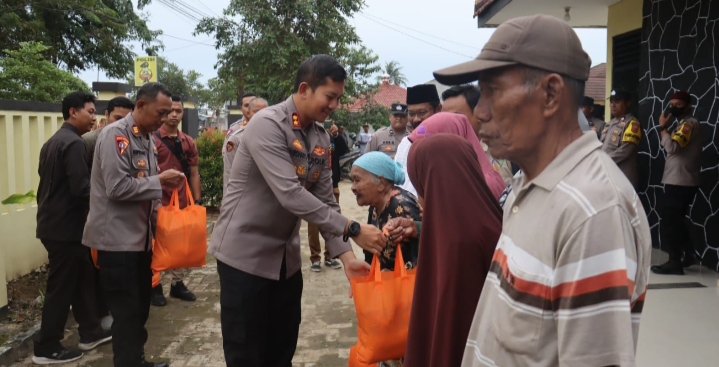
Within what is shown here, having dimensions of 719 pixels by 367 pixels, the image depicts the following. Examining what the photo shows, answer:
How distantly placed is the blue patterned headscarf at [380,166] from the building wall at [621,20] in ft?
20.9

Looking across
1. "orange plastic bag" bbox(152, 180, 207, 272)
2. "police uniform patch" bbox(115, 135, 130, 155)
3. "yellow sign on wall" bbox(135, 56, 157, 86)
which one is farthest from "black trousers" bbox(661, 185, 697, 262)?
"yellow sign on wall" bbox(135, 56, 157, 86)

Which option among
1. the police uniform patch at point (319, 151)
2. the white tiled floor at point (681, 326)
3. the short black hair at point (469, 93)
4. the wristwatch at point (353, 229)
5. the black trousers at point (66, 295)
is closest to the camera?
the wristwatch at point (353, 229)

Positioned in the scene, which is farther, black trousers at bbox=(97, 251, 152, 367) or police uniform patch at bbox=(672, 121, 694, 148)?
police uniform patch at bbox=(672, 121, 694, 148)

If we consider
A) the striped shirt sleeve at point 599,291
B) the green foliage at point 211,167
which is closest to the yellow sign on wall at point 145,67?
the green foliage at point 211,167

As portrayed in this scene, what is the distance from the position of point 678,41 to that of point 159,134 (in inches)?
237

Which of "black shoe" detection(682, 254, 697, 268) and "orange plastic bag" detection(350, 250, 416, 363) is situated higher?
"orange plastic bag" detection(350, 250, 416, 363)

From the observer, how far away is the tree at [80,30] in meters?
15.5

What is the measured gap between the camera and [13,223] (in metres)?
5.91

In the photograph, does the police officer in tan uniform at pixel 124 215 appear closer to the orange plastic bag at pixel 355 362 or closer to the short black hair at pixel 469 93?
the orange plastic bag at pixel 355 362

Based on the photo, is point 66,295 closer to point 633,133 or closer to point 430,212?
point 430,212

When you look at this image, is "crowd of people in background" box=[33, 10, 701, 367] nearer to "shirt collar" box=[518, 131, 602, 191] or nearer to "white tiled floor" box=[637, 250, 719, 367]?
"shirt collar" box=[518, 131, 602, 191]

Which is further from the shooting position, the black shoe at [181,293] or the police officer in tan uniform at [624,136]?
the police officer in tan uniform at [624,136]

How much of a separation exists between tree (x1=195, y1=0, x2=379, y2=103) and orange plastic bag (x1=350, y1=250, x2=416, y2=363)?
15725 mm

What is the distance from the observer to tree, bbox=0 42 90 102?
938 cm
